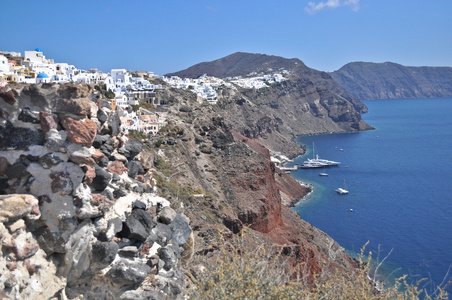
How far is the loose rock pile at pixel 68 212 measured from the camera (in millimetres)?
5152

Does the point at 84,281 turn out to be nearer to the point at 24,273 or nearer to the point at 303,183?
the point at 24,273

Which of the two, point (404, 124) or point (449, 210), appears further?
point (404, 124)

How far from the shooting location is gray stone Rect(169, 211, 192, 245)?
6.82 m

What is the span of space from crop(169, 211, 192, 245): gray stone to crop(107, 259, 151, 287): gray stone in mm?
1106

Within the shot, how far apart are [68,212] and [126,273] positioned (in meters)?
1.17

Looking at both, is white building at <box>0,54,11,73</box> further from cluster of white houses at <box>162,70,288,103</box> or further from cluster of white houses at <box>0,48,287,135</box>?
cluster of white houses at <box>162,70,288,103</box>

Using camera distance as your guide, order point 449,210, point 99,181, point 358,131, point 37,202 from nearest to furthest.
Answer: point 37,202 → point 99,181 → point 449,210 → point 358,131

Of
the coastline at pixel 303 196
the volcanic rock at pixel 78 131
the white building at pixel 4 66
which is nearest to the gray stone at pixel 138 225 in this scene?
the volcanic rock at pixel 78 131

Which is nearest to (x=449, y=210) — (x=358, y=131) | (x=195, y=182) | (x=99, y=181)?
(x=195, y=182)

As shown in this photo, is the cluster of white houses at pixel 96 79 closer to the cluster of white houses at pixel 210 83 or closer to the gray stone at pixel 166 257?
the gray stone at pixel 166 257

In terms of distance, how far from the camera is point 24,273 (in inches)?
194

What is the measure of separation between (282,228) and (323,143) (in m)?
79.7

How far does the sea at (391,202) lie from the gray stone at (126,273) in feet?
27.8

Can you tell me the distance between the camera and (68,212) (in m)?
5.46
